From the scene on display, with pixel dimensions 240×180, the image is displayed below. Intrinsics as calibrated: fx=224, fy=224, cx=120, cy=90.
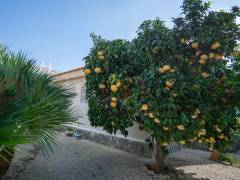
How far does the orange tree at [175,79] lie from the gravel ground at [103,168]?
1.24m

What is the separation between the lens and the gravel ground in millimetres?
6453

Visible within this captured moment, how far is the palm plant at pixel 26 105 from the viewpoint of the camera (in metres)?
3.34

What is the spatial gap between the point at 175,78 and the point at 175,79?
4 centimetres

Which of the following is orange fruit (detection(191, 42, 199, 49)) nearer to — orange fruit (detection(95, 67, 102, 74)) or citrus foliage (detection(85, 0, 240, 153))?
citrus foliage (detection(85, 0, 240, 153))

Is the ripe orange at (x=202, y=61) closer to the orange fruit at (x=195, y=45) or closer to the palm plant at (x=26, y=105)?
the orange fruit at (x=195, y=45)

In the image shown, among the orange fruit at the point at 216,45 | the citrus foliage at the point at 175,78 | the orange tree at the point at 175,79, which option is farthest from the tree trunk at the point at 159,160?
the orange fruit at the point at 216,45

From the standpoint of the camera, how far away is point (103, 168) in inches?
289

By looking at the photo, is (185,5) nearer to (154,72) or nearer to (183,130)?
(154,72)

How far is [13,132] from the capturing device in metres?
3.20

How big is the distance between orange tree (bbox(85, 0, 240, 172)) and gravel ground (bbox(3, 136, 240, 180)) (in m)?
1.24

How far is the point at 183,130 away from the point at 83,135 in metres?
9.04

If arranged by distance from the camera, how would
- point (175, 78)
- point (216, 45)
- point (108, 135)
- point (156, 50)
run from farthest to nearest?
point (108, 135), point (156, 50), point (216, 45), point (175, 78)

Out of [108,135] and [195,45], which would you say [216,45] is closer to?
[195,45]

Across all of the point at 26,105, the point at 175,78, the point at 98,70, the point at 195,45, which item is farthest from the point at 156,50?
the point at 26,105
